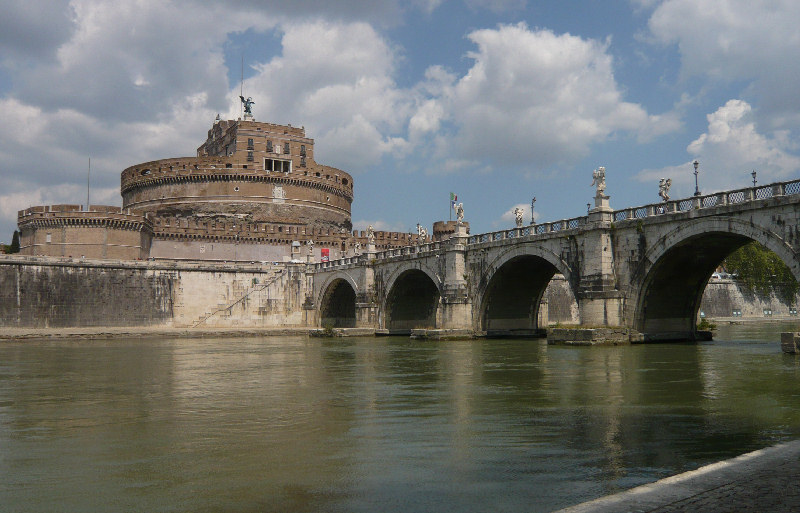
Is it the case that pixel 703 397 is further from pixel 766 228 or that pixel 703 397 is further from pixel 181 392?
pixel 766 228

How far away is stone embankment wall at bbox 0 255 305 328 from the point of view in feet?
160

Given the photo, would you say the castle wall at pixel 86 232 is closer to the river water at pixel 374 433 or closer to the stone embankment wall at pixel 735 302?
the river water at pixel 374 433

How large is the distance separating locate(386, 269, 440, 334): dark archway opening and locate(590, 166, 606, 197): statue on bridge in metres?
19.5

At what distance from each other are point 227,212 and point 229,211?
10.5 inches

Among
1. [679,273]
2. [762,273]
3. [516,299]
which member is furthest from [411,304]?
[762,273]

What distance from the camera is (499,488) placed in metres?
7.58

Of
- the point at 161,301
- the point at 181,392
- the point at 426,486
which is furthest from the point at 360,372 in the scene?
the point at 161,301

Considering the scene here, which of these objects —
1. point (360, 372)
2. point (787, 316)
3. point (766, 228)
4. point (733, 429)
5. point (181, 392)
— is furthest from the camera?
point (787, 316)

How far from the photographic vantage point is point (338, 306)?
206 feet

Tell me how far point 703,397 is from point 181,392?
12123 millimetres

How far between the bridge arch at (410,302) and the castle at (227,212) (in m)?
16.0

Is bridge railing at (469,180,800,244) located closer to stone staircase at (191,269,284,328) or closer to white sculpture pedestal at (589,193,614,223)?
white sculpture pedestal at (589,193,614,223)

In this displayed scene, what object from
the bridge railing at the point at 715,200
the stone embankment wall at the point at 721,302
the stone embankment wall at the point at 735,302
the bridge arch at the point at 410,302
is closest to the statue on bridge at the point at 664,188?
the bridge railing at the point at 715,200

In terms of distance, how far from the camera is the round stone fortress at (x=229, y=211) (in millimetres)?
65875
